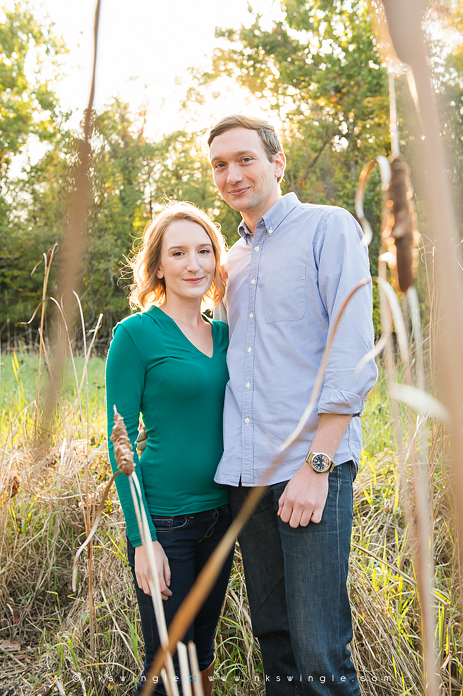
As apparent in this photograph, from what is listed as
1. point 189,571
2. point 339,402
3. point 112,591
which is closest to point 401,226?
point 339,402

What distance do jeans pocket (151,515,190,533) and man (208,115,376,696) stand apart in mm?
171

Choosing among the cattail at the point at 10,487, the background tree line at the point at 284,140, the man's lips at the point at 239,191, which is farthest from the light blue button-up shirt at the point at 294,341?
the background tree line at the point at 284,140

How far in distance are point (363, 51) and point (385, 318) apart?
11679 mm

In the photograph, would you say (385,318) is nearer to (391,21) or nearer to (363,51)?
(391,21)

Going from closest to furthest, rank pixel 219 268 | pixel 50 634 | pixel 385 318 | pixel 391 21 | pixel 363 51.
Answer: pixel 391 21, pixel 385 318, pixel 219 268, pixel 50 634, pixel 363 51

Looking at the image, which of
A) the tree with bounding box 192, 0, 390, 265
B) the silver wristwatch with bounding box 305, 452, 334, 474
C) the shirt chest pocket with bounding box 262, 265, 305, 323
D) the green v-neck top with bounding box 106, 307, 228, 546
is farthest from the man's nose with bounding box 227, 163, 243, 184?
the tree with bounding box 192, 0, 390, 265

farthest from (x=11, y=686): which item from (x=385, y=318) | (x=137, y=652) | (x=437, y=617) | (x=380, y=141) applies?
(x=380, y=141)

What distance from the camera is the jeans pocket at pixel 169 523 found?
1.69 meters

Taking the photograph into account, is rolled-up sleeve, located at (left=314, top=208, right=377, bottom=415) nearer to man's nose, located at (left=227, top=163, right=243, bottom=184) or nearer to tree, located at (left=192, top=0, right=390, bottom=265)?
man's nose, located at (left=227, top=163, right=243, bottom=184)

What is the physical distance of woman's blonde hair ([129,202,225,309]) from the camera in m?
1.98

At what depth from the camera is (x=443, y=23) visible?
1.59ft

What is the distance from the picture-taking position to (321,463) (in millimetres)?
1553

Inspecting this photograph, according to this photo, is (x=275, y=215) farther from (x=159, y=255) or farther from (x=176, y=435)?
(x=176, y=435)

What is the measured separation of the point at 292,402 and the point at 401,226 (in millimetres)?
1402
